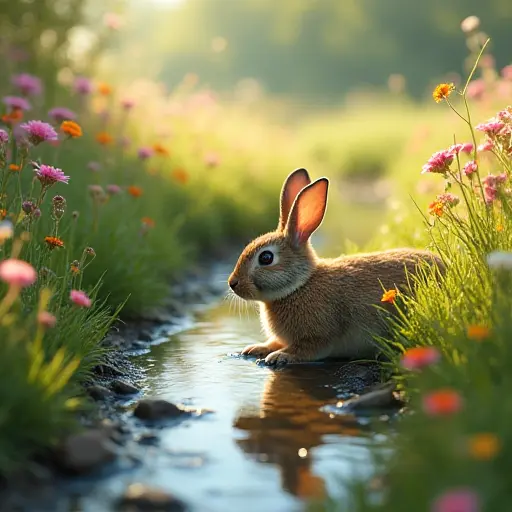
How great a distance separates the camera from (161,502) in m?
3.44

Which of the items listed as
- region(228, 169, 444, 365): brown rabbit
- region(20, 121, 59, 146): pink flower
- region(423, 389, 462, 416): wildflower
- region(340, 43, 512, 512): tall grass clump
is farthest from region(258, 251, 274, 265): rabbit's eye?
region(423, 389, 462, 416): wildflower

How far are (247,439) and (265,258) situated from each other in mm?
2166

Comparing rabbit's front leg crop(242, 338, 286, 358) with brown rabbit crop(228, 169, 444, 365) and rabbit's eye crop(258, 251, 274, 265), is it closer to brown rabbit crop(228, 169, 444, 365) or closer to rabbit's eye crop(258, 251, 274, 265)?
brown rabbit crop(228, 169, 444, 365)

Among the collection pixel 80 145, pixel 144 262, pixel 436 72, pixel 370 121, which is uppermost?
pixel 436 72

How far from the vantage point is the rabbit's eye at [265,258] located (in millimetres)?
6348

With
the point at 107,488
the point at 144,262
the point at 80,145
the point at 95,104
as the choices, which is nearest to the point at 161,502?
the point at 107,488

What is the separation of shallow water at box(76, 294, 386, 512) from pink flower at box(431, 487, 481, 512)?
0.73 meters

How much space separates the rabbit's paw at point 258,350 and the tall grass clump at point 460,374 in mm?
1092

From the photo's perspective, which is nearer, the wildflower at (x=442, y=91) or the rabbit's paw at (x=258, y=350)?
the wildflower at (x=442, y=91)

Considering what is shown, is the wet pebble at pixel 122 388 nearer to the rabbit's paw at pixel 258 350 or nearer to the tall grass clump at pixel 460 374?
the rabbit's paw at pixel 258 350

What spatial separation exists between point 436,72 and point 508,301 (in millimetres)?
39496

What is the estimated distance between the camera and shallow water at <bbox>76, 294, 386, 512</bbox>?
3.66 meters

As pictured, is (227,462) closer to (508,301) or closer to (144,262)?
(508,301)

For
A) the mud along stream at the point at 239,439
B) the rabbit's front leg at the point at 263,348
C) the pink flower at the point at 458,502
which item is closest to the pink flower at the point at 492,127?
the mud along stream at the point at 239,439
